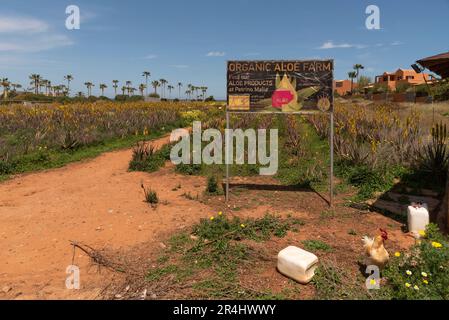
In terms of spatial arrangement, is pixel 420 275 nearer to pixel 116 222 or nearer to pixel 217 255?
pixel 217 255

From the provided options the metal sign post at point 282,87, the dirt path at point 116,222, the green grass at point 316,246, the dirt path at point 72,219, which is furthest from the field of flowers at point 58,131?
the green grass at point 316,246

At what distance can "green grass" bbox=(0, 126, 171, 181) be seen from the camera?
8312 mm

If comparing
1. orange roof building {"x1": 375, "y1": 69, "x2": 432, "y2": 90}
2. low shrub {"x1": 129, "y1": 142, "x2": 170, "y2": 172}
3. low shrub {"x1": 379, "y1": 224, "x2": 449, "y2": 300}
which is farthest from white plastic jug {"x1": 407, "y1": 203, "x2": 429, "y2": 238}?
orange roof building {"x1": 375, "y1": 69, "x2": 432, "y2": 90}

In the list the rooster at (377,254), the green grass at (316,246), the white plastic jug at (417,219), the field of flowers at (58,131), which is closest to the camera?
the rooster at (377,254)

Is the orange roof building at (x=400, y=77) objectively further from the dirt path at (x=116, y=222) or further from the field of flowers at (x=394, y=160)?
the dirt path at (x=116, y=222)

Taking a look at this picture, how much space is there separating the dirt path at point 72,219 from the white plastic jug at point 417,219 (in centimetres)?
288

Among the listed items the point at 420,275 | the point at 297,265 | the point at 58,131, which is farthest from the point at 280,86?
the point at 58,131

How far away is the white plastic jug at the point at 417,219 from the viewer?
13.8 feet

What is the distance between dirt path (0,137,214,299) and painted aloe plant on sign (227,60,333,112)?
203 cm

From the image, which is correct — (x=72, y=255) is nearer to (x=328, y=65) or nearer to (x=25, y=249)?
(x=25, y=249)

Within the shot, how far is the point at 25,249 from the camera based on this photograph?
4.05 metres

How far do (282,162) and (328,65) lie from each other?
11.2 ft

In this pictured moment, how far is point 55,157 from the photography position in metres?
9.29
